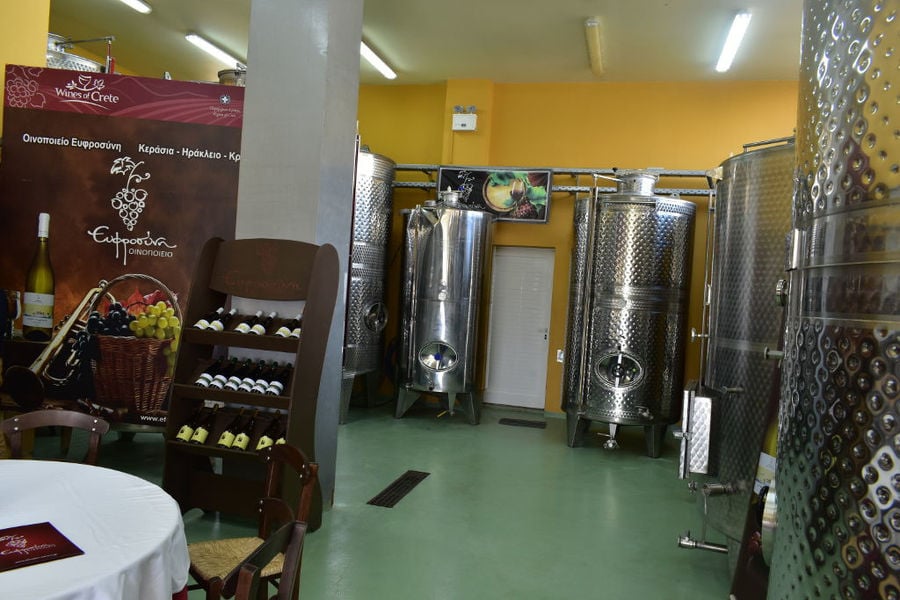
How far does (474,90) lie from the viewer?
27.0 feet

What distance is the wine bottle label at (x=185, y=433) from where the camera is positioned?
3443 mm

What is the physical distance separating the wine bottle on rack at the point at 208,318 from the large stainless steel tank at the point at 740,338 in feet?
8.33

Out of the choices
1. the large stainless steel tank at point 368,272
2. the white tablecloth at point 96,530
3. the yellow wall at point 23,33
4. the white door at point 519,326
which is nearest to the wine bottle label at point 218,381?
the white tablecloth at point 96,530

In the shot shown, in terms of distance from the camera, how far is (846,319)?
3.50ft

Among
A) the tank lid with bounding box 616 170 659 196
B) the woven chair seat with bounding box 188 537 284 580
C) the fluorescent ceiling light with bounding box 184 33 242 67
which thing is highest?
the fluorescent ceiling light with bounding box 184 33 242 67

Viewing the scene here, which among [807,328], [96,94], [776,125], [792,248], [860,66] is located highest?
[776,125]

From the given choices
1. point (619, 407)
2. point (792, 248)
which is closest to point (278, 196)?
point (792, 248)

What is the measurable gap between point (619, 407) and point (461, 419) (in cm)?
192

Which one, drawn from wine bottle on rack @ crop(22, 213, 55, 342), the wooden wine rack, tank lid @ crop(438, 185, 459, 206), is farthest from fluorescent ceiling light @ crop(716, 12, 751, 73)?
wine bottle on rack @ crop(22, 213, 55, 342)

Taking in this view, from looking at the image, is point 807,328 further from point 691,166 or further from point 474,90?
point 474,90

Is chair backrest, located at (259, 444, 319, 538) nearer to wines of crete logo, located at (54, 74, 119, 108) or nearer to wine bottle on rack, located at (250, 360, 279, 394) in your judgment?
wine bottle on rack, located at (250, 360, 279, 394)

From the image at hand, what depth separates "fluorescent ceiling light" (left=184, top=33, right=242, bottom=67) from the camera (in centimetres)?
765

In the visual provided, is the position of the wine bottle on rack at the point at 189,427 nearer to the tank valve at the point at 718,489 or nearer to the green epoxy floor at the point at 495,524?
the green epoxy floor at the point at 495,524

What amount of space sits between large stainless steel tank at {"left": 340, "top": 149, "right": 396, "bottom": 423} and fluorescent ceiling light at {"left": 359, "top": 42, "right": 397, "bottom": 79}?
1154 mm
